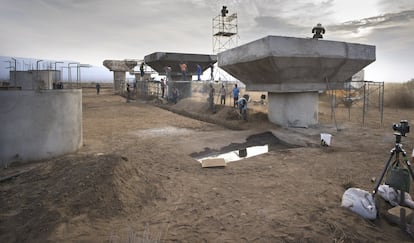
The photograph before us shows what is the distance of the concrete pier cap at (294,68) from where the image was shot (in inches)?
444

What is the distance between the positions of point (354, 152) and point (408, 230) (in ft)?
15.4

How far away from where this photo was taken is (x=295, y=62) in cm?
1160

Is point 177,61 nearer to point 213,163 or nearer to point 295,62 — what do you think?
point 295,62

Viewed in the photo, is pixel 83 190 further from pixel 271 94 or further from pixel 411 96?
pixel 411 96

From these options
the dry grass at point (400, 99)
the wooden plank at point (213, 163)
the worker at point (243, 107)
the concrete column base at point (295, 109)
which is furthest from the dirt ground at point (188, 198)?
the dry grass at point (400, 99)

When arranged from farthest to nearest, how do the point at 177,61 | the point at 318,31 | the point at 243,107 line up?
the point at 177,61
the point at 243,107
the point at 318,31

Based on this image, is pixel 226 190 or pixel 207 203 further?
pixel 226 190

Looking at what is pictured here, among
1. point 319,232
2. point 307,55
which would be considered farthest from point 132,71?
point 319,232

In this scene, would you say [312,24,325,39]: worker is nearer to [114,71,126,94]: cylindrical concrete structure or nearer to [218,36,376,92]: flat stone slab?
[218,36,376,92]: flat stone slab

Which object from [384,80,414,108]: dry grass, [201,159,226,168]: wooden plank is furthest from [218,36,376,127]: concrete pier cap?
[384,80,414,108]: dry grass

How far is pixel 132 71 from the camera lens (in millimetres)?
41625

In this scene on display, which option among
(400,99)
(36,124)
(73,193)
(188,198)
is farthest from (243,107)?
(400,99)

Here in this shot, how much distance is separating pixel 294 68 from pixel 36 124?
9.49 m

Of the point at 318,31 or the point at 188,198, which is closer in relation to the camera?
the point at 188,198
